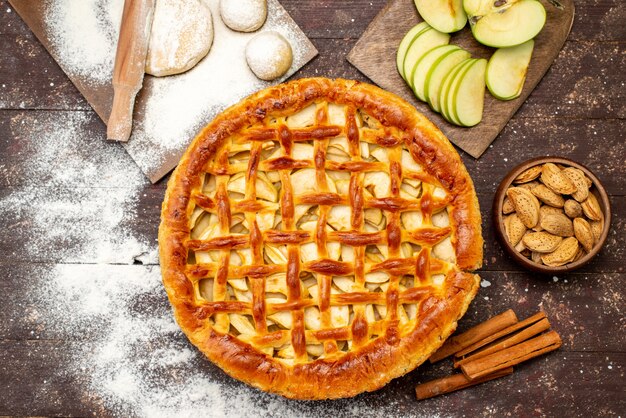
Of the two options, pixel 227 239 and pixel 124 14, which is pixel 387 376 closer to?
pixel 227 239

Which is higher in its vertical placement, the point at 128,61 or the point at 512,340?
the point at 128,61

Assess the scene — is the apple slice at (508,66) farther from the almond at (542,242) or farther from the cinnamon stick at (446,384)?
the cinnamon stick at (446,384)

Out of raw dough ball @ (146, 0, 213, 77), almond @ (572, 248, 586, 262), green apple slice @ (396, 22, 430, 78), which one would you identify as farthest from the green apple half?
raw dough ball @ (146, 0, 213, 77)

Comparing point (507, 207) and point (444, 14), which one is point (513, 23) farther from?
point (507, 207)

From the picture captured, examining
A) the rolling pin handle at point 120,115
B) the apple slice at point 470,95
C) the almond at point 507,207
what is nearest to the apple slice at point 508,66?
the apple slice at point 470,95

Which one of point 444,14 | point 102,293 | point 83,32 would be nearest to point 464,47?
point 444,14

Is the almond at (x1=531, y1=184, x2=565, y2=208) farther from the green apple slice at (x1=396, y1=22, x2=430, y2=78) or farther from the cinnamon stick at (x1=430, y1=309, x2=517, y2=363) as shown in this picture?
the green apple slice at (x1=396, y1=22, x2=430, y2=78)
